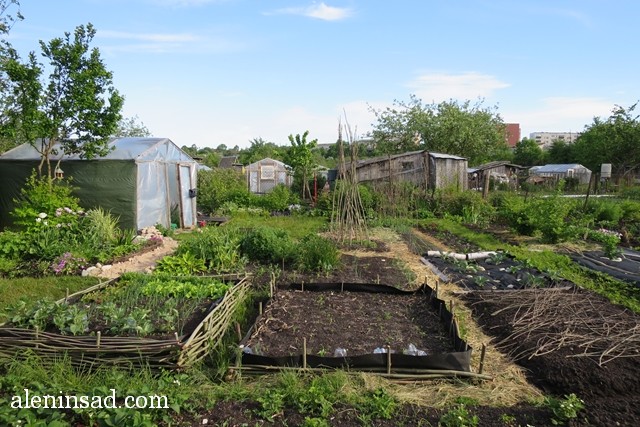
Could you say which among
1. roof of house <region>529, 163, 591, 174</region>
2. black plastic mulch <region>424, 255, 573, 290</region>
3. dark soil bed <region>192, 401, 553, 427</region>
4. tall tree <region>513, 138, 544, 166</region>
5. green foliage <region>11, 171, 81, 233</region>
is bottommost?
dark soil bed <region>192, 401, 553, 427</region>

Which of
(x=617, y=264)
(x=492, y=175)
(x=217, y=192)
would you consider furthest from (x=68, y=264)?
(x=492, y=175)

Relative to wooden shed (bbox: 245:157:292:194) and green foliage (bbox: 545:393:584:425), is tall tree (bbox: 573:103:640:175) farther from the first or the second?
green foliage (bbox: 545:393:584:425)

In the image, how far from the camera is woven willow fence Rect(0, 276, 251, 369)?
9.99 feet

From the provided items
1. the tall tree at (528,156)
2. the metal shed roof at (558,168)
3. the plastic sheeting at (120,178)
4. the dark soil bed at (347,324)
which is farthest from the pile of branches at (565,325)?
the tall tree at (528,156)

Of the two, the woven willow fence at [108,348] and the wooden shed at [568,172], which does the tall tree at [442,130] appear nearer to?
the wooden shed at [568,172]

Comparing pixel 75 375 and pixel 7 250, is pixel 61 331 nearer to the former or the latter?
pixel 75 375

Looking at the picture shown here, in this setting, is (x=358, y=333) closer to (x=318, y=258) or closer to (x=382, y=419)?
(x=382, y=419)

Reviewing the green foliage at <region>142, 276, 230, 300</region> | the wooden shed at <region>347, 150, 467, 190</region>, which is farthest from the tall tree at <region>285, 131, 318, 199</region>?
the green foliage at <region>142, 276, 230, 300</region>

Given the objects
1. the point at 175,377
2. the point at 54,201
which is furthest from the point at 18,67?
the point at 175,377

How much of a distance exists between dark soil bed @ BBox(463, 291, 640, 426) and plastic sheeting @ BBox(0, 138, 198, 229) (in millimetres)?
7165

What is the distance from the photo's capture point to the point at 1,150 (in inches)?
514

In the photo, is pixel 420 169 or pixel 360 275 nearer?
pixel 360 275

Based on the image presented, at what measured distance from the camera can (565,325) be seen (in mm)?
3902

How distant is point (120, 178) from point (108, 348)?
21.5 feet
